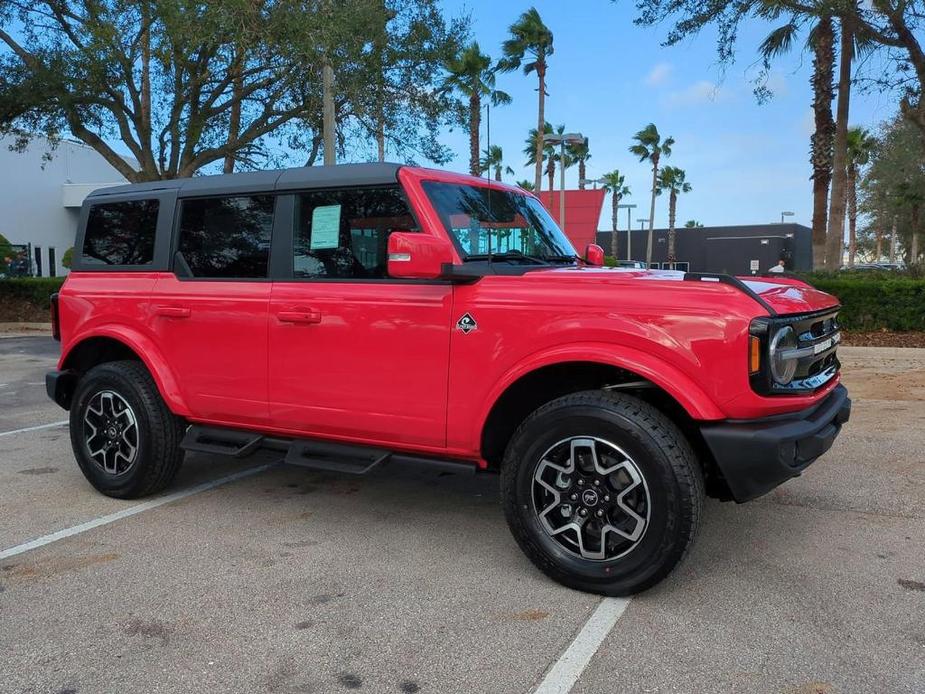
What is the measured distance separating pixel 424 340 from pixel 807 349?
1.77 m

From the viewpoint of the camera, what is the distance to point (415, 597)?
3.37 metres

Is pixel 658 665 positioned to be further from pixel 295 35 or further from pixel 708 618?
pixel 295 35

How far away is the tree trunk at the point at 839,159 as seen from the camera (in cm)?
1617

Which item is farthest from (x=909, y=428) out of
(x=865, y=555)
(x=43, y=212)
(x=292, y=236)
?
(x=43, y=212)

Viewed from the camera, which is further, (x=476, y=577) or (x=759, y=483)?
(x=476, y=577)

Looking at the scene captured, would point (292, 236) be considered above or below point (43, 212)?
below

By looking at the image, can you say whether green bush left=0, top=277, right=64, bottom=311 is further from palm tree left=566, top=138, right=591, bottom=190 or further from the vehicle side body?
palm tree left=566, top=138, right=591, bottom=190

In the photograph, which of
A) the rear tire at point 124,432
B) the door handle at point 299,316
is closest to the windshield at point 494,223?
the door handle at point 299,316

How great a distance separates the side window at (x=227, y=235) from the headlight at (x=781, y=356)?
8.94ft

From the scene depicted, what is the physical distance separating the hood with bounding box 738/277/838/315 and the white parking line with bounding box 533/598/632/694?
4.82 feet

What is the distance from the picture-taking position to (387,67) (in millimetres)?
15203

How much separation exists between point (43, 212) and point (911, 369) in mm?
35959

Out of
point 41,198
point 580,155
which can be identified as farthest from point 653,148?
point 41,198

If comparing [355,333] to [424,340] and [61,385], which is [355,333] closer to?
[424,340]
